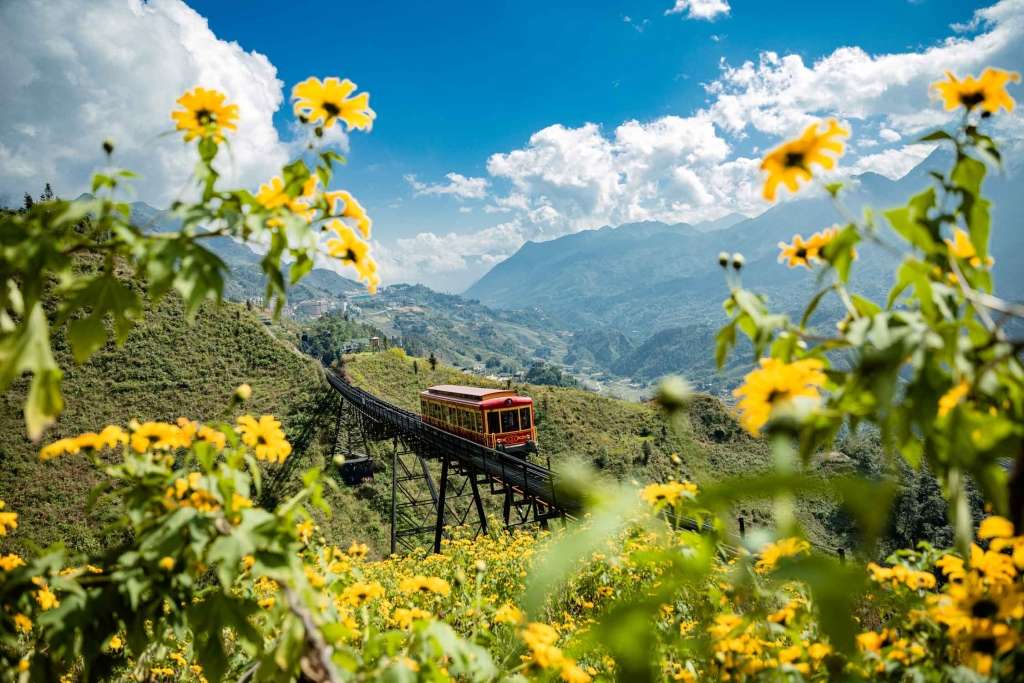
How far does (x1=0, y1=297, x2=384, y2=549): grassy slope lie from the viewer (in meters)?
22.9

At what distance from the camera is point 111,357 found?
3628cm

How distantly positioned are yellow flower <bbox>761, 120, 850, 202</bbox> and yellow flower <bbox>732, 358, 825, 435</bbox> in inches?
15.0

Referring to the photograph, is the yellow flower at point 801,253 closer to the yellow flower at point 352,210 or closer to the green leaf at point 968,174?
the green leaf at point 968,174

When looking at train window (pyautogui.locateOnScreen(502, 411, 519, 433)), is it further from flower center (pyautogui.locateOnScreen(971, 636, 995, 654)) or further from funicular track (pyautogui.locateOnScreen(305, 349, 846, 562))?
flower center (pyautogui.locateOnScreen(971, 636, 995, 654))

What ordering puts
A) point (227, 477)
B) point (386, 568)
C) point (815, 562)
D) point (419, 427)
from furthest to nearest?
point (419, 427), point (386, 568), point (227, 477), point (815, 562)

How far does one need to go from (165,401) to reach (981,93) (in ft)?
130

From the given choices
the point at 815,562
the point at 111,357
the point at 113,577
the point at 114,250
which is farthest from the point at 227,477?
the point at 111,357

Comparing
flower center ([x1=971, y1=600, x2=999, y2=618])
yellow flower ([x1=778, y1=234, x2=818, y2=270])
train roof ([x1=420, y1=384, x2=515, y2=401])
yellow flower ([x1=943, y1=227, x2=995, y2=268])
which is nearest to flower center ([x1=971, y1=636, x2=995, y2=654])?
flower center ([x1=971, y1=600, x2=999, y2=618])

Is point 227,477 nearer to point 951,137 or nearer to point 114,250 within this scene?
point 114,250

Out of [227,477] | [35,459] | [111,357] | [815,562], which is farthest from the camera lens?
[111,357]

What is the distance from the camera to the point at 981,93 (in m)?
1.09

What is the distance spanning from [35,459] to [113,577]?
34373mm

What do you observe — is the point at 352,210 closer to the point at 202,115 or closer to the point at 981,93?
the point at 202,115

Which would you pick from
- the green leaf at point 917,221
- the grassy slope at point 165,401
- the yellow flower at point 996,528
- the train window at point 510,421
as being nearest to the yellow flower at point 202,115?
the green leaf at point 917,221
